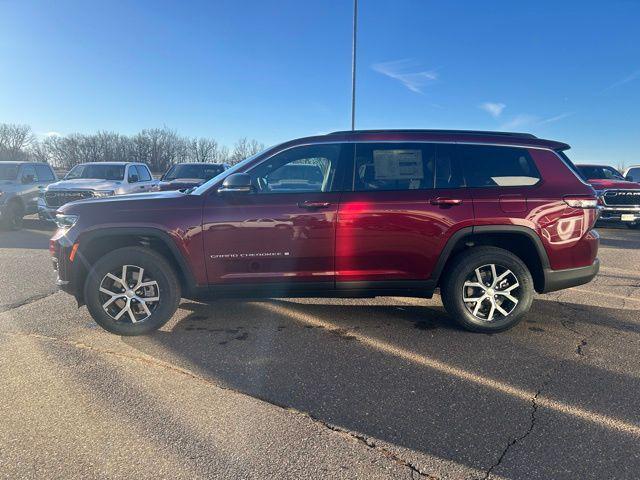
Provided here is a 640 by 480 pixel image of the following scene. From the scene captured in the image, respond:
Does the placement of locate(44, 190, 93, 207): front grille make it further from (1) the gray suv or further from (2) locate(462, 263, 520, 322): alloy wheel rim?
(2) locate(462, 263, 520, 322): alloy wheel rim

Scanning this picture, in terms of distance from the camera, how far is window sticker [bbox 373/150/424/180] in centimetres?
415

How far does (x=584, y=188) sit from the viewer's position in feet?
13.7

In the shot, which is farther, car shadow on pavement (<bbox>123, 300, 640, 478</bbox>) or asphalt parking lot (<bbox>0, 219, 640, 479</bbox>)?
car shadow on pavement (<bbox>123, 300, 640, 478</bbox>)

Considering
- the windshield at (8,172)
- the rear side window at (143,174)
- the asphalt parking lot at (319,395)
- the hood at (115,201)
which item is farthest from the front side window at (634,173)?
the windshield at (8,172)

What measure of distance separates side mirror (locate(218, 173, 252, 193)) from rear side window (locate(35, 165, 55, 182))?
37.6 ft

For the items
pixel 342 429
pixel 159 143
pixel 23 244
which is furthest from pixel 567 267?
pixel 159 143

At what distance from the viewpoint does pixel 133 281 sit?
13.4 ft

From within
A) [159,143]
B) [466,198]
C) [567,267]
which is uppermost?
[159,143]

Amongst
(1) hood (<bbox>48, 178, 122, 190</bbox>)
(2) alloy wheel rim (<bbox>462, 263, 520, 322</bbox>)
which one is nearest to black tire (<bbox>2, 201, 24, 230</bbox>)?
(1) hood (<bbox>48, 178, 122, 190</bbox>)

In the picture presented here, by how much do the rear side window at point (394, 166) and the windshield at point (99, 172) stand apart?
9.59m

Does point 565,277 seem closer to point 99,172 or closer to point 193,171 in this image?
point 99,172

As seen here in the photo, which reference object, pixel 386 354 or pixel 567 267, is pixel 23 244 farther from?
pixel 567 267

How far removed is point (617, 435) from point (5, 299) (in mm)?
6240

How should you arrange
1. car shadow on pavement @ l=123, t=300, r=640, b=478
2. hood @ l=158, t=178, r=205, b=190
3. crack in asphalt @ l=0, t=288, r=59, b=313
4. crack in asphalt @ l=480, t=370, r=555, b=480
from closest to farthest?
crack in asphalt @ l=480, t=370, r=555, b=480 < car shadow on pavement @ l=123, t=300, r=640, b=478 < crack in asphalt @ l=0, t=288, r=59, b=313 < hood @ l=158, t=178, r=205, b=190
